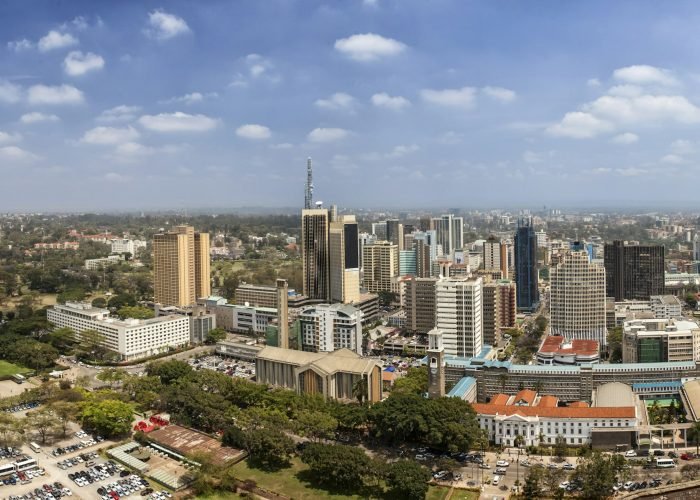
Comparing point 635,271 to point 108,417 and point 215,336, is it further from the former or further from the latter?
point 108,417

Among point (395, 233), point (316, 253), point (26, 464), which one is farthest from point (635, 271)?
point (26, 464)

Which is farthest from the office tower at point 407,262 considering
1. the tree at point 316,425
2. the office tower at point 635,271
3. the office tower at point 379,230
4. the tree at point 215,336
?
the tree at point 316,425

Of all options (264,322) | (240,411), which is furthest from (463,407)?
(264,322)

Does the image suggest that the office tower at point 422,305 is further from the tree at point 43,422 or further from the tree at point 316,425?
the tree at point 43,422

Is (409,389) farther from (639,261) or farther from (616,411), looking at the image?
(639,261)

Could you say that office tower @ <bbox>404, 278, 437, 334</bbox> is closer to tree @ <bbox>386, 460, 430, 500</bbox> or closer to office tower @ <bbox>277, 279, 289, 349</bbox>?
office tower @ <bbox>277, 279, 289, 349</bbox>
